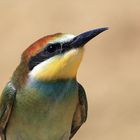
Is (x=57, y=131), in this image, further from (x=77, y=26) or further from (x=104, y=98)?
(x=77, y=26)

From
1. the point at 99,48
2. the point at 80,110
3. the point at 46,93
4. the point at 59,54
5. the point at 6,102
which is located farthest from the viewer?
the point at 99,48

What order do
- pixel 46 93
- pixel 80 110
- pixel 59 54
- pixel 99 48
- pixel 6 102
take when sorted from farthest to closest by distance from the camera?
pixel 99 48
pixel 80 110
pixel 6 102
pixel 46 93
pixel 59 54

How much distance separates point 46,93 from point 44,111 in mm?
118

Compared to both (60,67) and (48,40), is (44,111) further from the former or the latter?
(48,40)

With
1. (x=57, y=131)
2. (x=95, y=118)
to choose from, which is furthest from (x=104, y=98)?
(x=57, y=131)

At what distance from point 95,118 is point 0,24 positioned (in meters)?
2.01

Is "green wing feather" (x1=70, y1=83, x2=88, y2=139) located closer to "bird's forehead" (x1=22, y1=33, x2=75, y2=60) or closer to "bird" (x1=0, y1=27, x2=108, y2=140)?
"bird" (x1=0, y1=27, x2=108, y2=140)

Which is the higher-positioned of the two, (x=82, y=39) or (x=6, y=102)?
(x=82, y=39)

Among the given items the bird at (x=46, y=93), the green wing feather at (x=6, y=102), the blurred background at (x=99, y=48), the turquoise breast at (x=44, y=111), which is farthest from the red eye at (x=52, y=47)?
the blurred background at (x=99, y=48)

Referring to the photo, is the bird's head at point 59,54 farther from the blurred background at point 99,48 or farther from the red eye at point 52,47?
the blurred background at point 99,48

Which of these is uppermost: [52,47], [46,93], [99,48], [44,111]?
[52,47]

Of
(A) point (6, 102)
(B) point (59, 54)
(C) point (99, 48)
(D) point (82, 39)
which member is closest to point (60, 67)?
(B) point (59, 54)

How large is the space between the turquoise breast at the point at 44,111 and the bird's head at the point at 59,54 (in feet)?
0.27

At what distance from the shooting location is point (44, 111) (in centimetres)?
397
